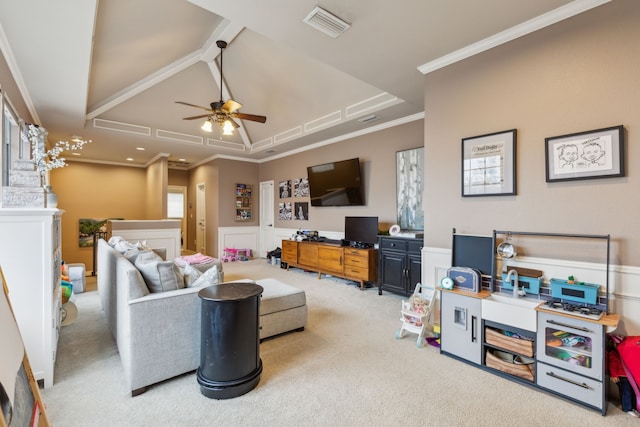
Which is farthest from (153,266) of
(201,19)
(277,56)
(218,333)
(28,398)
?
(277,56)

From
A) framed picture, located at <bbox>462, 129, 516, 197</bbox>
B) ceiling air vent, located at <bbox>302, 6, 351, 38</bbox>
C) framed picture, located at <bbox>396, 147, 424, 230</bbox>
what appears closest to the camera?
ceiling air vent, located at <bbox>302, 6, 351, 38</bbox>

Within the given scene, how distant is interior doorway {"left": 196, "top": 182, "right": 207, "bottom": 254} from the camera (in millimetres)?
8539

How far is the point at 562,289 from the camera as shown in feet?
7.16

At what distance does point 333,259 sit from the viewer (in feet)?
17.4

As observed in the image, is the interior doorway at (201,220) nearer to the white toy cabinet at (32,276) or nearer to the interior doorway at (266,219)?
the interior doorway at (266,219)

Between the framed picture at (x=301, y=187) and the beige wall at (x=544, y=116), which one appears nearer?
the beige wall at (x=544, y=116)

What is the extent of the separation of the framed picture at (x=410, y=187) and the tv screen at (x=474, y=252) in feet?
5.84

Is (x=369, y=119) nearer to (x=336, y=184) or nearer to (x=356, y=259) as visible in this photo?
(x=336, y=184)

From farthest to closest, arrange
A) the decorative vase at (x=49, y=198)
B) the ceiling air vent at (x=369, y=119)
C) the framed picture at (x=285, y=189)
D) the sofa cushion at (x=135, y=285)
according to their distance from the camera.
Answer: the framed picture at (x=285, y=189)
the ceiling air vent at (x=369, y=119)
the decorative vase at (x=49, y=198)
the sofa cushion at (x=135, y=285)

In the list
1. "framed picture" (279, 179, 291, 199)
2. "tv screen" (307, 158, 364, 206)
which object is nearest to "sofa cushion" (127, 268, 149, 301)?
"tv screen" (307, 158, 364, 206)

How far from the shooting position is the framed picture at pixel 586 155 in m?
2.08

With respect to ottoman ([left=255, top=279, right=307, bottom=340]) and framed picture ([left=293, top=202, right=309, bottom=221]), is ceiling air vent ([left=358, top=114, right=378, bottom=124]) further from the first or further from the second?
ottoman ([left=255, top=279, right=307, bottom=340])

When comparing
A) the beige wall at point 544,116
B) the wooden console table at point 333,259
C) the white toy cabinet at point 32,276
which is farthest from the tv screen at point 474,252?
the white toy cabinet at point 32,276

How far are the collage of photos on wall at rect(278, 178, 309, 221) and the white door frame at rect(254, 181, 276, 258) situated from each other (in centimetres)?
47
